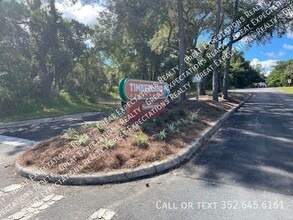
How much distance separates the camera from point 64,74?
19.9 metres

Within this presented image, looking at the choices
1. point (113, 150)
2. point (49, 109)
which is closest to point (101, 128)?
point (113, 150)

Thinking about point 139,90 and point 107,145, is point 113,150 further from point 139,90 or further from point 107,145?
point 139,90

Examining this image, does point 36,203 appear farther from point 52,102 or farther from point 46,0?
point 46,0

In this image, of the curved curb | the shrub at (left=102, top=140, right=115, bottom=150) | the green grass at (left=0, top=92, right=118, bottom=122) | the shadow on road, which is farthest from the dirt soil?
the green grass at (left=0, top=92, right=118, bottom=122)

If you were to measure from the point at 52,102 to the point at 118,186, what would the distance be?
15.4 m

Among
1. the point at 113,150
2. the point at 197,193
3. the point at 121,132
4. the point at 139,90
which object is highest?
the point at 139,90

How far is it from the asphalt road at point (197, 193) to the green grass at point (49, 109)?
374 inches

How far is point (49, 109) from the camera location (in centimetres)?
1656

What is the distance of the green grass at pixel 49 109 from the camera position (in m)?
14.1

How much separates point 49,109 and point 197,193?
14.9m

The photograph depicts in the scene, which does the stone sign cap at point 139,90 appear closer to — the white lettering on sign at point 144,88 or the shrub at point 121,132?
the white lettering on sign at point 144,88

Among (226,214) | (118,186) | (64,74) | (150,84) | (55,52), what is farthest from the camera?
(64,74)

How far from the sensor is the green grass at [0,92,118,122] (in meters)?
14.1

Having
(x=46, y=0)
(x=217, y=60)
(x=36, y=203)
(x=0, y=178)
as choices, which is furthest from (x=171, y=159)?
(x=46, y=0)
